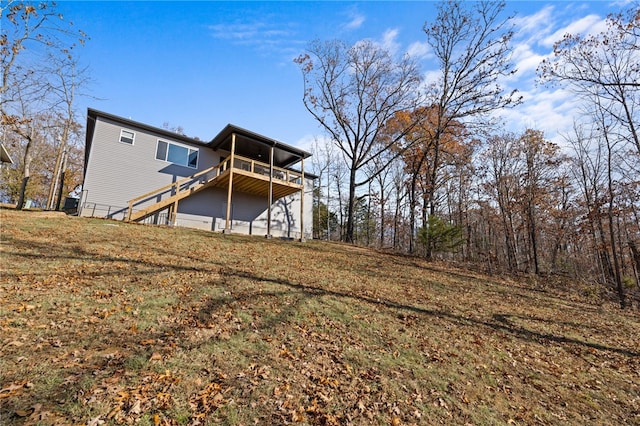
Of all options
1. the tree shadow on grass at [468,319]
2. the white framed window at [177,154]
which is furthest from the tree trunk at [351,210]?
the tree shadow on grass at [468,319]

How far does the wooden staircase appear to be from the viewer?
45.1 feet

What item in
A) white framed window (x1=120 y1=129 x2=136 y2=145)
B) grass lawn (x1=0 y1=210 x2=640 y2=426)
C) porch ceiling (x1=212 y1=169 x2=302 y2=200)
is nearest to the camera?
grass lawn (x1=0 y1=210 x2=640 y2=426)

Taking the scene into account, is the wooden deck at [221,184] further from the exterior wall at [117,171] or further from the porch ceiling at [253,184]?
the exterior wall at [117,171]

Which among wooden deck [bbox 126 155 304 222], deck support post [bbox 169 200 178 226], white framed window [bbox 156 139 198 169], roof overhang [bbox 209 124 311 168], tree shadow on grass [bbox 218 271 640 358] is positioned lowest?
tree shadow on grass [bbox 218 271 640 358]

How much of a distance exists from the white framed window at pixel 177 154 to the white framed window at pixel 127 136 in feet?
4.02

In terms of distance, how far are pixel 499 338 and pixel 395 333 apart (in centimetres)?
238

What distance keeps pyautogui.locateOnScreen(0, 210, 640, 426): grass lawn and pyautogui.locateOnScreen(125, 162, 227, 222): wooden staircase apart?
535 centimetres

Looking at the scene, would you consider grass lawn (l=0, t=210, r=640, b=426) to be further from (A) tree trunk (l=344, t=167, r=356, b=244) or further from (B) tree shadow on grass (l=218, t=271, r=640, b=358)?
(A) tree trunk (l=344, t=167, r=356, b=244)

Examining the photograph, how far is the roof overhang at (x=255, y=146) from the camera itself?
1505 cm

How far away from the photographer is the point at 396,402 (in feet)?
11.3

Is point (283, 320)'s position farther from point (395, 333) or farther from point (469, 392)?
point (469, 392)

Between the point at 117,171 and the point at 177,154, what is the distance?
123 inches

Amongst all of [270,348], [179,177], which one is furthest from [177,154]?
[270,348]

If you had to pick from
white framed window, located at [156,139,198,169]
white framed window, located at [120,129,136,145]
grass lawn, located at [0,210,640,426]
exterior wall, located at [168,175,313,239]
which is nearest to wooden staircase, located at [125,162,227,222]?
exterior wall, located at [168,175,313,239]
